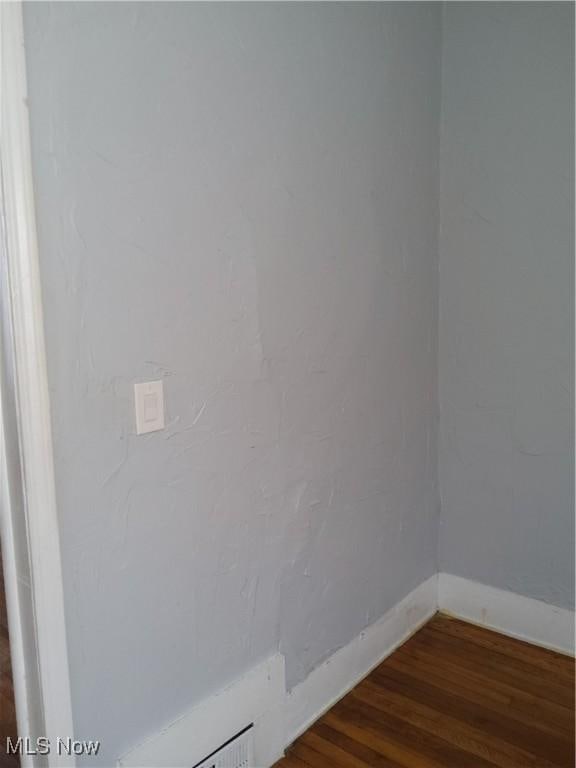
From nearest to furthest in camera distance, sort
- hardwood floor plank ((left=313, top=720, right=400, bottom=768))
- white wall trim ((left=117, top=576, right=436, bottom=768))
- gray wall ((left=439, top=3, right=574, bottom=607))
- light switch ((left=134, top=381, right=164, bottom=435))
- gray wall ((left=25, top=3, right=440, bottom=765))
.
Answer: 1. gray wall ((left=25, top=3, right=440, bottom=765))
2. light switch ((left=134, top=381, right=164, bottom=435))
3. white wall trim ((left=117, top=576, right=436, bottom=768))
4. hardwood floor plank ((left=313, top=720, right=400, bottom=768))
5. gray wall ((left=439, top=3, right=574, bottom=607))

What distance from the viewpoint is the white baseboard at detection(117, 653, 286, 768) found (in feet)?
4.66

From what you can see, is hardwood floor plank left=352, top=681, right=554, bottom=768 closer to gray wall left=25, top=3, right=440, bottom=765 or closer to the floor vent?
gray wall left=25, top=3, right=440, bottom=765

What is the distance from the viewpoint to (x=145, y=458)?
1.35 metres

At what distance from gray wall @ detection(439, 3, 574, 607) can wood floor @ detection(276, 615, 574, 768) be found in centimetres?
28

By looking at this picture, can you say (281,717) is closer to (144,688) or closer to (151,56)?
(144,688)

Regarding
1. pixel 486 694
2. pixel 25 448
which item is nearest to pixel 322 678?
pixel 486 694

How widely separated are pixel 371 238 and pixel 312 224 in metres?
0.31

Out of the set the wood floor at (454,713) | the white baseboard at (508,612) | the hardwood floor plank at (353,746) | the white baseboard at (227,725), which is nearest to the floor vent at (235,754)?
the white baseboard at (227,725)

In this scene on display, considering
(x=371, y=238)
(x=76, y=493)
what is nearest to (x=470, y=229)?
(x=371, y=238)

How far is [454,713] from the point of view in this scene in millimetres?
1874

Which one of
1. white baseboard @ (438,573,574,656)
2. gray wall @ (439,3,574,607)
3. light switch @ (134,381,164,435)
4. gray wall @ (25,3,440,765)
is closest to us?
gray wall @ (25,3,440,765)

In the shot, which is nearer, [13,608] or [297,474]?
[13,608]

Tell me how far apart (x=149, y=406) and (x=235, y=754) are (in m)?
0.94

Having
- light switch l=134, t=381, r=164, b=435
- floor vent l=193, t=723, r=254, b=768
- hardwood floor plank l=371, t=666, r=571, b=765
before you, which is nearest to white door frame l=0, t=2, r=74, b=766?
light switch l=134, t=381, r=164, b=435
